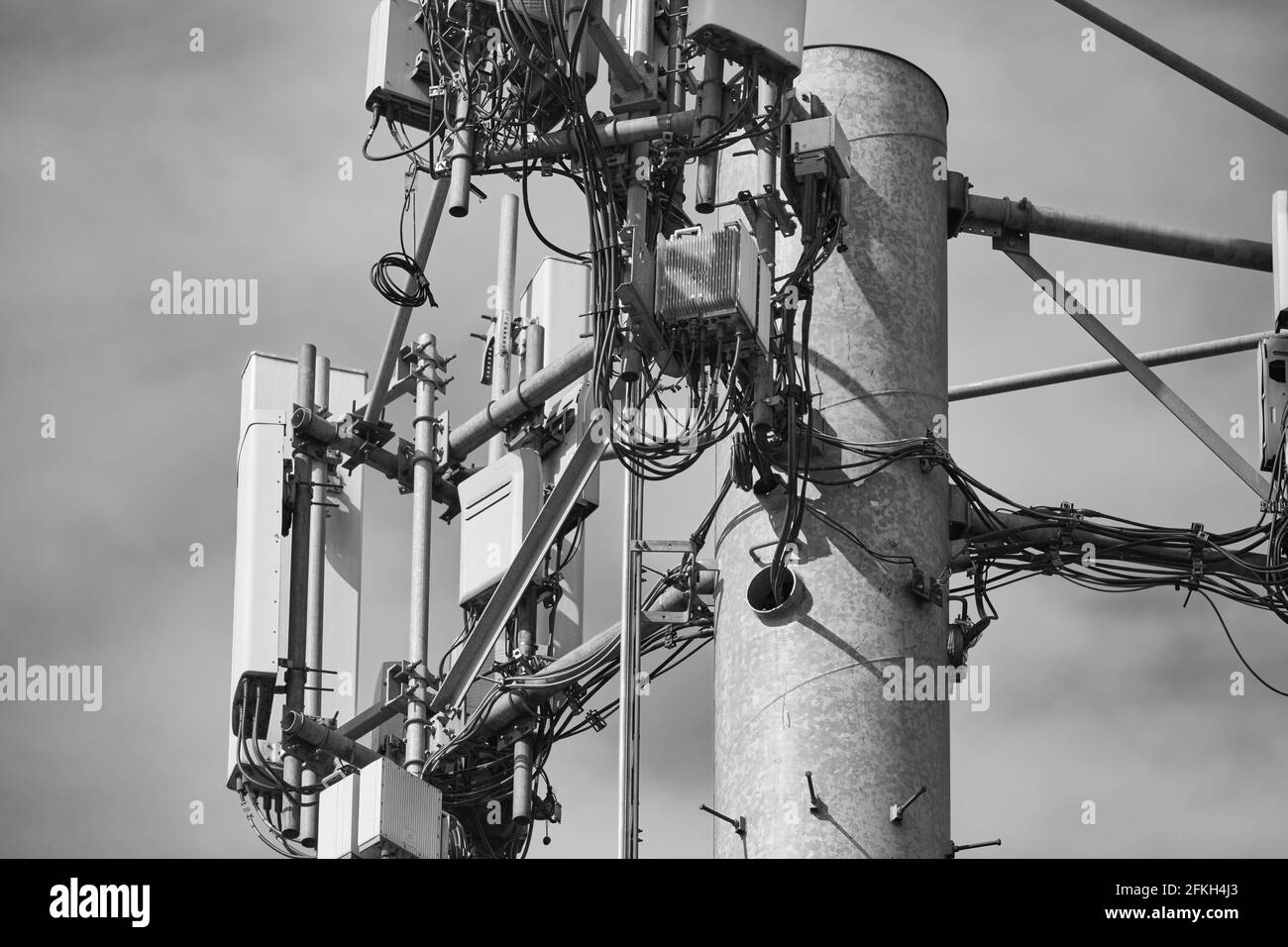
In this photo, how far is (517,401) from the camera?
21.3 meters

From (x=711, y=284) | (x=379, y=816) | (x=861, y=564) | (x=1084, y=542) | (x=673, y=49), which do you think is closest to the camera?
(x=711, y=284)

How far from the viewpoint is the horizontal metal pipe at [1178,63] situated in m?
17.3

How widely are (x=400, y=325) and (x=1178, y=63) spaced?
7.32 metres

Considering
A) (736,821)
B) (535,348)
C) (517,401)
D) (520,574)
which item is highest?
(535,348)

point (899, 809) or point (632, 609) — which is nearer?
point (899, 809)

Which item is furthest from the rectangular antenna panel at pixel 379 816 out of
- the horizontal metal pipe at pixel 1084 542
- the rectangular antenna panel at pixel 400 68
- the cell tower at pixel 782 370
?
the rectangular antenna panel at pixel 400 68

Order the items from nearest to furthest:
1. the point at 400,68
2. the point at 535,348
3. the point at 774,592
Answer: the point at 774,592, the point at 400,68, the point at 535,348

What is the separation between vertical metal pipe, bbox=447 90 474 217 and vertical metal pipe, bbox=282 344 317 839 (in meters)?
6.59

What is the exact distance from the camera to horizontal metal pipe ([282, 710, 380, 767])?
21469mm

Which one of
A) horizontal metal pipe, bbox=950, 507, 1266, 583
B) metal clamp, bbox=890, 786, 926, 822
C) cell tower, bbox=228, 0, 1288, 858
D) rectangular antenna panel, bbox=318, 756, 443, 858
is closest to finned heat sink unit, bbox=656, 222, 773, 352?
cell tower, bbox=228, 0, 1288, 858

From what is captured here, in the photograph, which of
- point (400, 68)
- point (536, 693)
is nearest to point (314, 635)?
point (536, 693)

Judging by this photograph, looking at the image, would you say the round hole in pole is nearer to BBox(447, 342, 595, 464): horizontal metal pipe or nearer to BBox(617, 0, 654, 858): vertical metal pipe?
BBox(617, 0, 654, 858): vertical metal pipe

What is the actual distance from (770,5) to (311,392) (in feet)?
30.1

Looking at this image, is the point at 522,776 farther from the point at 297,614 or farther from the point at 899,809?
the point at 899,809
